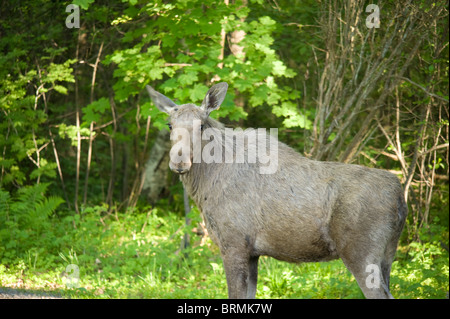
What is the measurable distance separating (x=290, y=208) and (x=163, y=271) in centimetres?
385

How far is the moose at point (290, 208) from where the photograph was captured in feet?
16.7

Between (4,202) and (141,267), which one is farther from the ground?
(4,202)

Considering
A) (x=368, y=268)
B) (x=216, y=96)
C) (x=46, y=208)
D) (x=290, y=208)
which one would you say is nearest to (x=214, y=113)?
(x=216, y=96)

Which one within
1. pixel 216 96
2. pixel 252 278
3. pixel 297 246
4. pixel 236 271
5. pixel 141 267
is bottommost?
pixel 141 267

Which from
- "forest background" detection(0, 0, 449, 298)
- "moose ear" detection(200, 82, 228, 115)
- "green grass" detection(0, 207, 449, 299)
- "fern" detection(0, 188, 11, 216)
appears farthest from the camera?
"fern" detection(0, 188, 11, 216)

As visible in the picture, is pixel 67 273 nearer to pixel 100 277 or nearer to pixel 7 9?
pixel 100 277

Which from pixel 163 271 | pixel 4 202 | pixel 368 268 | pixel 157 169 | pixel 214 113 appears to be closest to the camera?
pixel 368 268

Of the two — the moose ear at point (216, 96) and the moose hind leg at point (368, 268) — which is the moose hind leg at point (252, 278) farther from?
the moose ear at point (216, 96)

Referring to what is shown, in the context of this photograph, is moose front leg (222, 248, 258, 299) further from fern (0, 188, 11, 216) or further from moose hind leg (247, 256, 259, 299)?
fern (0, 188, 11, 216)

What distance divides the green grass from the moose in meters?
2.07

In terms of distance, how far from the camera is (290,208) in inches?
209

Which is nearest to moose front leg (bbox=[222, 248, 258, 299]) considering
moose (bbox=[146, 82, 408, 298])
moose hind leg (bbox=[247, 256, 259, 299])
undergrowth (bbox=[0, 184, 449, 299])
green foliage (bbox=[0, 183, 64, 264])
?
moose (bbox=[146, 82, 408, 298])

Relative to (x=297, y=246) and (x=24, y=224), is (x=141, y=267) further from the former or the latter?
(x=297, y=246)

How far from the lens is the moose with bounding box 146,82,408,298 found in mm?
5082
